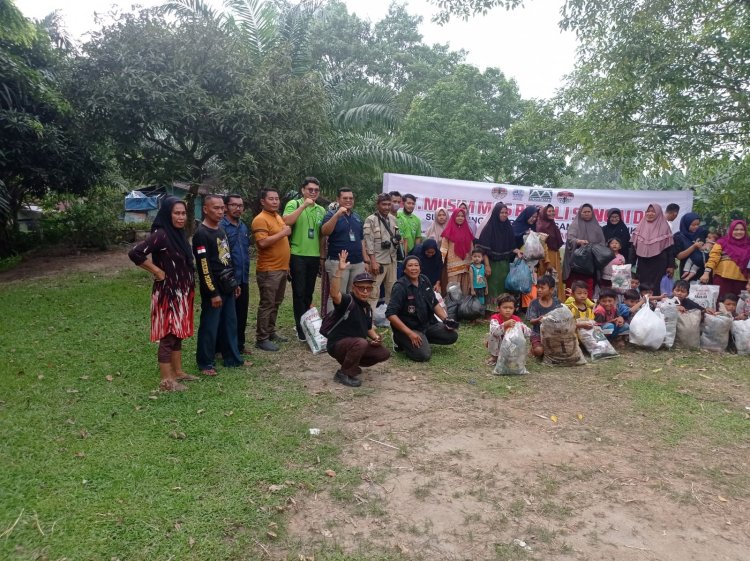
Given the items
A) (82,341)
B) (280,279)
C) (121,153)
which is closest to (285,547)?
(280,279)

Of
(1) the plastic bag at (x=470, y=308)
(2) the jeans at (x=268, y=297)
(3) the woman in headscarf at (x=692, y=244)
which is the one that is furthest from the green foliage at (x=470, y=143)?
(2) the jeans at (x=268, y=297)

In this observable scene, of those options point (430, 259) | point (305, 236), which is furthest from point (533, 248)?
point (305, 236)

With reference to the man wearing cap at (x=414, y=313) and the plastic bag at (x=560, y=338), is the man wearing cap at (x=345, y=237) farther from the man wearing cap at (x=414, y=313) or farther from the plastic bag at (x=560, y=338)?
the plastic bag at (x=560, y=338)

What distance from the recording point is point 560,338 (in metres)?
5.55

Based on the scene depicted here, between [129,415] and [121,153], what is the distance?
7.35 meters

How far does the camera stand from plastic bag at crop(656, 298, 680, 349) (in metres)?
6.23

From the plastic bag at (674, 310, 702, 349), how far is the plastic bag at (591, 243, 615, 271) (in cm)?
121

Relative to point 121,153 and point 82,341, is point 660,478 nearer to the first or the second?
point 82,341

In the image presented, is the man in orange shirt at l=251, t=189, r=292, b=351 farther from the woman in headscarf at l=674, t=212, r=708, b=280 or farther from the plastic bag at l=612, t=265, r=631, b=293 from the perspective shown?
the woman in headscarf at l=674, t=212, r=708, b=280

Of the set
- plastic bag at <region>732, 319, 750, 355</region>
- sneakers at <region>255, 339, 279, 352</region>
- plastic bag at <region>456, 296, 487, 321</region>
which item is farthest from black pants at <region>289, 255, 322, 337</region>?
plastic bag at <region>732, 319, 750, 355</region>

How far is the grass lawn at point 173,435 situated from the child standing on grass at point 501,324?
206mm

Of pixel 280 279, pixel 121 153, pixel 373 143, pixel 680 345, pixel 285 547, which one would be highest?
pixel 373 143

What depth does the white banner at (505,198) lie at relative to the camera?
8938 millimetres

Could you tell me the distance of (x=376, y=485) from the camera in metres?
3.22
